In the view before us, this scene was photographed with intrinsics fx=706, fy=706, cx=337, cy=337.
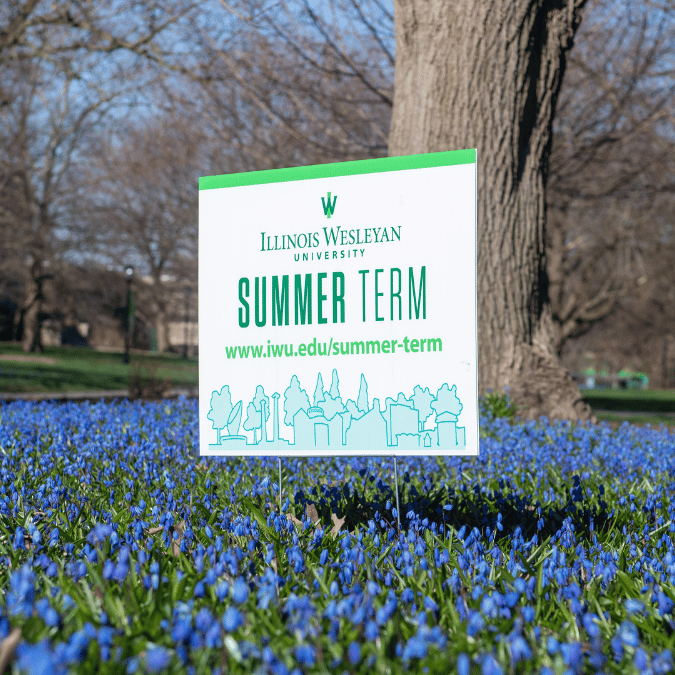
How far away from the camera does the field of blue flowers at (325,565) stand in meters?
1.59

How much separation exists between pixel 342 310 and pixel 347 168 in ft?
1.95

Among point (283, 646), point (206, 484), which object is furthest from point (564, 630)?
point (206, 484)

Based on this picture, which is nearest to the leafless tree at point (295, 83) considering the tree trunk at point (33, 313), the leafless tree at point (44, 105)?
the leafless tree at point (44, 105)

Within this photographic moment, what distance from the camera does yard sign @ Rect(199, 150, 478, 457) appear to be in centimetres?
276

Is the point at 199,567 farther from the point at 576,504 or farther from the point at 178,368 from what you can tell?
the point at 178,368

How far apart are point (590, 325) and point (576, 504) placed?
2622cm

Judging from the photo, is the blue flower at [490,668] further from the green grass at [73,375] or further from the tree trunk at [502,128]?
the green grass at [73,375]

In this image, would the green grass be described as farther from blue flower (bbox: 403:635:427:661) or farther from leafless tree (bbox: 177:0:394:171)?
blue flower (bbox: 403:635:427:661)

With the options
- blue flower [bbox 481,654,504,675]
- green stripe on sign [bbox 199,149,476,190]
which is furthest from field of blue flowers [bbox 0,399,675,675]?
green stripe on sign [bbox 199,149,476,190]

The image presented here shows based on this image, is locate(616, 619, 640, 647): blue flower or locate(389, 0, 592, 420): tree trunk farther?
locate(389, 0, 592, 420): tree trunk

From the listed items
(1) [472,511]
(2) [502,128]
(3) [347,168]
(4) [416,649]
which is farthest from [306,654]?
(2) [502,128]

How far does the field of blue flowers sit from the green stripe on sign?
4.52 ft

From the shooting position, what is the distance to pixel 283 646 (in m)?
1.64

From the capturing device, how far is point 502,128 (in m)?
7.05
